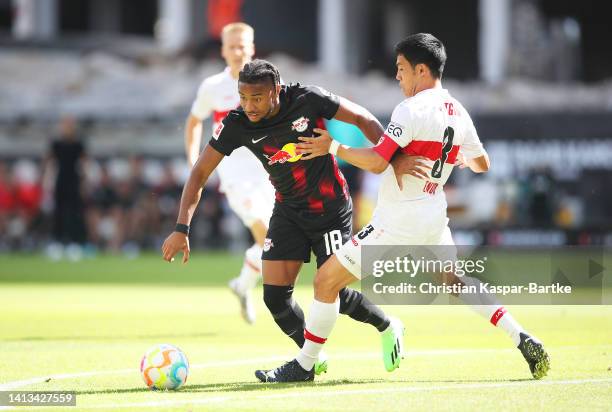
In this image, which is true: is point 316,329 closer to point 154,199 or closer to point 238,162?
point 238,162

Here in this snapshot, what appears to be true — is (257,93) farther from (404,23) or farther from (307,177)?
(404,23)

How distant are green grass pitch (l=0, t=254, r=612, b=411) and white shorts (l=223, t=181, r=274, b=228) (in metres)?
1.08

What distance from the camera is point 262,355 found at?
9.34m

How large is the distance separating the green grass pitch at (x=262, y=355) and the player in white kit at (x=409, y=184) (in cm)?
26

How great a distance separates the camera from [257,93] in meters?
7.75

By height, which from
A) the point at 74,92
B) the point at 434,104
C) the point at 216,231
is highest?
the point at 434,104

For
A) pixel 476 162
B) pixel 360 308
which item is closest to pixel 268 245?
pixel 360 308

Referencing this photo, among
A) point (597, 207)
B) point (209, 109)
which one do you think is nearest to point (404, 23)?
point (597, 207)

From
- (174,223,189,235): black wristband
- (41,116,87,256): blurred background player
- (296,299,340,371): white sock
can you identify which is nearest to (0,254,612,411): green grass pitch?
(296,299,340,371): white sock

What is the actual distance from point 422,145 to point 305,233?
1.14 m

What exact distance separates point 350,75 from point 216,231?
937cm

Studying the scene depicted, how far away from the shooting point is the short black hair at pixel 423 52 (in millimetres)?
7699

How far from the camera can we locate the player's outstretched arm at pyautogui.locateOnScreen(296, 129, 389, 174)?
7.46 meters

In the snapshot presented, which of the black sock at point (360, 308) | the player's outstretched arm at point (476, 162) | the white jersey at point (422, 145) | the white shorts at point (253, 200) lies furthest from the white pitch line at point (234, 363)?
the white shorts at point (253, 200)
